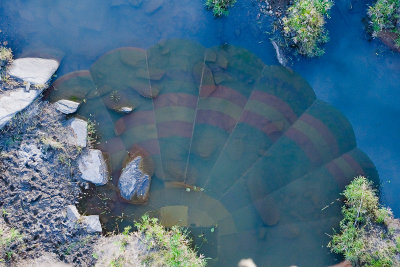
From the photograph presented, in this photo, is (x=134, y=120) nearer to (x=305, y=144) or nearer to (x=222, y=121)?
Answer: (x=222, y=121)

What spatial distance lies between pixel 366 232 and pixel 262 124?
2.34 m

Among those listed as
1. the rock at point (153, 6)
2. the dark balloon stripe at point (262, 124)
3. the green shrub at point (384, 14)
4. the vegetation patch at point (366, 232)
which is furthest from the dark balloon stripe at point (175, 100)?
the green shrub at point (384, 14)

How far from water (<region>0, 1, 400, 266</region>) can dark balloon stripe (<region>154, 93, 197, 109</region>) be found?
17 mm

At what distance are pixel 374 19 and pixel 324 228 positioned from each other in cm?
354

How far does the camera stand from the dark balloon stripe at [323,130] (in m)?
5.38

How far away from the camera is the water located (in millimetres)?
5316

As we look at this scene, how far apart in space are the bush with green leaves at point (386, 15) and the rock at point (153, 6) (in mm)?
3518

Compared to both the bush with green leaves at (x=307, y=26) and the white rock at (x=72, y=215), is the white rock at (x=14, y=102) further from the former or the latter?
the bush with green leaves at (x=307, y=26)

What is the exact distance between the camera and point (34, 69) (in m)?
5.30

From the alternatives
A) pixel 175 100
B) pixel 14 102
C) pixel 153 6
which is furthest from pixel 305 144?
pixel 14 102

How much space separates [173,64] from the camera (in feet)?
17.8

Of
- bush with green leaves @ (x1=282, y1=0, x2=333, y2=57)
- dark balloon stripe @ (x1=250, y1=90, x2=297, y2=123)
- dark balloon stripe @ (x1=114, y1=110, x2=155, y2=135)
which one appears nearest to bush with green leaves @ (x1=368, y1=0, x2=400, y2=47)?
bush with green leaves @ (x1=282, y1=0, x2=333, y2=57)

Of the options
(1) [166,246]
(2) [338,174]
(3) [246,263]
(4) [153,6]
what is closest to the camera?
(1) [166,246]

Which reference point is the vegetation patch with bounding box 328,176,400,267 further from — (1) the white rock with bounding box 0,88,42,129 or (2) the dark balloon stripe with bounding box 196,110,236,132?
(1) the white rock with bounding box 0,88,42,129
